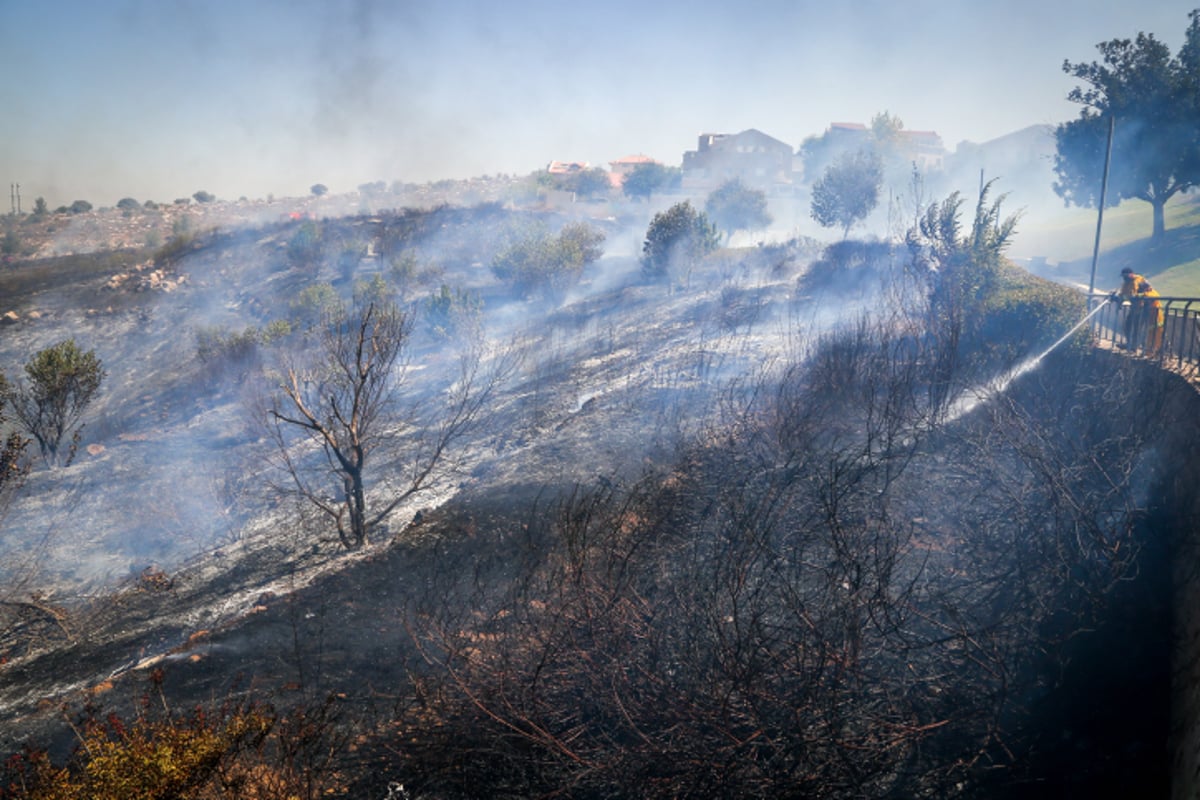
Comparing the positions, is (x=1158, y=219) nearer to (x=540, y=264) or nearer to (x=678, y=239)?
(x=678, y=239)

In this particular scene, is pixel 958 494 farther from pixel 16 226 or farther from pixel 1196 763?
pixel 16 226

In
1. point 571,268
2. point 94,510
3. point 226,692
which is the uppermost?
point 571,268

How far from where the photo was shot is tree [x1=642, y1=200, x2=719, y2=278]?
27.6 metres

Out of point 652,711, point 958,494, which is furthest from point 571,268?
point 652,711

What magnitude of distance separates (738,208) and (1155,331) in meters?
32.9

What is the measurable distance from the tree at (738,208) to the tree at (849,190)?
10.4m

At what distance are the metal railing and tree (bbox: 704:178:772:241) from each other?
29.4 m

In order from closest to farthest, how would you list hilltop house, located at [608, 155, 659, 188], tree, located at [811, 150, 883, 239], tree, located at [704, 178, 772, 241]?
tree, located at [811, 150, 883, 239] → tree, located at [704, 178, 772, 241] → hilltop house, located at [608, 155, 659, 188]

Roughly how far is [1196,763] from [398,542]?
846 cm

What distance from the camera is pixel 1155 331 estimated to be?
32.3 ft

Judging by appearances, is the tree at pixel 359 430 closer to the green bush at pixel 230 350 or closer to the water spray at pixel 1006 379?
the green bush at pixel 230 350

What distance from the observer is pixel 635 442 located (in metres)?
12.1

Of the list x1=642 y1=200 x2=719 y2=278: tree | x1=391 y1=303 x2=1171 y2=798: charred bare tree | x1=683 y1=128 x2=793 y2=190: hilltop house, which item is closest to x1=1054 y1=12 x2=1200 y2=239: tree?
x1=642 y1=200 x2=719 y2=278: tree

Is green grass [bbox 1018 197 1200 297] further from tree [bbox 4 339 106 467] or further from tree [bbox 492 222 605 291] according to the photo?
tree [bbox 4 339 106 467]
